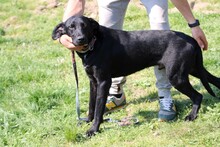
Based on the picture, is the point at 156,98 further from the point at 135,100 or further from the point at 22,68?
the point at 22,68

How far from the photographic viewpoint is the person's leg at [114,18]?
4.40 m

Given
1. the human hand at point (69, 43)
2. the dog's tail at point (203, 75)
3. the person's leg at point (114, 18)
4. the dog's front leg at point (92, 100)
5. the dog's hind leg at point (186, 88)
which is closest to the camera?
the human hand at point (69, 43)

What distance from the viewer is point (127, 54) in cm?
397

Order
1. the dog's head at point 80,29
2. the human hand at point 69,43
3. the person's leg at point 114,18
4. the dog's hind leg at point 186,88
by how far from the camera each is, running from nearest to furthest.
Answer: the dog's head at point 80,29 → the human hand at point 69,43 → the dog's hind leg at point 186,88 → the person's leg at point 114,18

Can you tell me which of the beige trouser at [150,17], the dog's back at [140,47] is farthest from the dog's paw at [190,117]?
the dog's back at [140,47]

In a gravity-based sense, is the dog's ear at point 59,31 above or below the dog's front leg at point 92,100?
above

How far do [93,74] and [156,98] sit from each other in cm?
110

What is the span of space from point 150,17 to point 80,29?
0.81 m

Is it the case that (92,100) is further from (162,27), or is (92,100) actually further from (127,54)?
(162,27)

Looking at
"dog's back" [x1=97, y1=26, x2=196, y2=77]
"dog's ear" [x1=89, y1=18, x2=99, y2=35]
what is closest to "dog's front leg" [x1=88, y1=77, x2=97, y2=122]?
"dog's back" [x1=97, y1=26, x2=196, y2=77]

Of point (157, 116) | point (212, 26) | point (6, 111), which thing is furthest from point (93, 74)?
point (212, 26)

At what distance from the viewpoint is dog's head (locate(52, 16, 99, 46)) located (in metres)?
3.69

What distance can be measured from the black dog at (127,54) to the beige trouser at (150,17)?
8.0 inches

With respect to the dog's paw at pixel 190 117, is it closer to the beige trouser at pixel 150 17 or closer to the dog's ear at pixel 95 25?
the beige trouser at pixel 150 17
